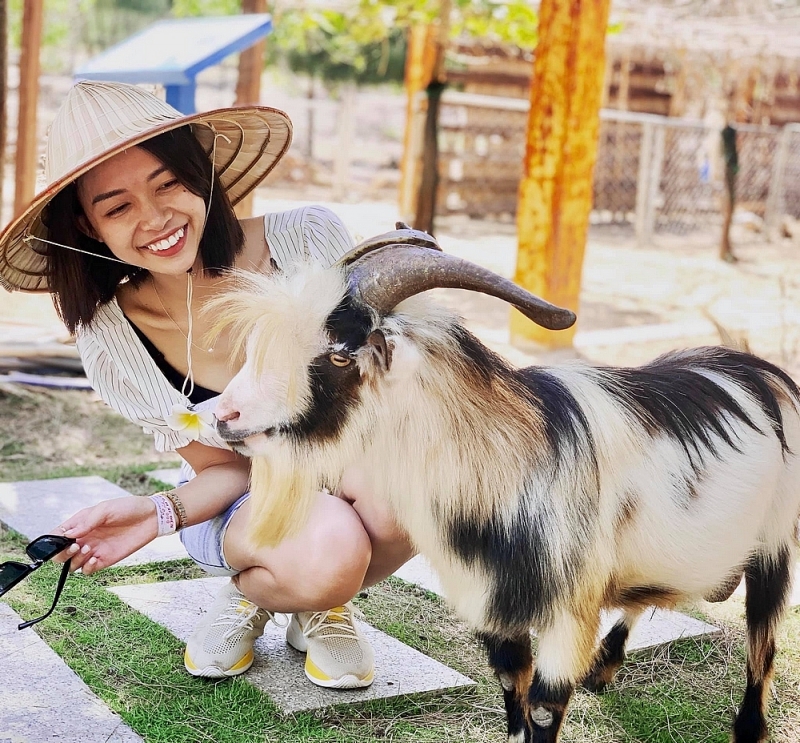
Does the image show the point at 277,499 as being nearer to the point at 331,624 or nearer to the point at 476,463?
the point at 476,463

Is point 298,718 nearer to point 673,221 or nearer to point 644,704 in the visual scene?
point 644,704

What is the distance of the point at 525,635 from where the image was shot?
2.18 meters

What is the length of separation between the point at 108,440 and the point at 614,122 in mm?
9946

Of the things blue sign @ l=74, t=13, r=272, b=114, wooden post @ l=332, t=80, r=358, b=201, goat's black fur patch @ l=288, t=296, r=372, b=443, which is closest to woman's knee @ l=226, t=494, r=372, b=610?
goat's black fur patch @ l=288, t=296, r=372, b=443

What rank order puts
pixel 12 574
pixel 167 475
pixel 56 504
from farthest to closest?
1. pixel 167 475
2. pixel 56 504
3. pixel 12 574

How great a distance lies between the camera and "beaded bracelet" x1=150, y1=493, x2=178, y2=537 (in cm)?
224

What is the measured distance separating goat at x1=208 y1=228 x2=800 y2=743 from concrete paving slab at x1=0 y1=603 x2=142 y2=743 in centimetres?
54

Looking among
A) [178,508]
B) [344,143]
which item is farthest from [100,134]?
[344,143]

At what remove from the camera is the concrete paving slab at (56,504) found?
329 centimetres

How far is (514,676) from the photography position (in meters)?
2.25

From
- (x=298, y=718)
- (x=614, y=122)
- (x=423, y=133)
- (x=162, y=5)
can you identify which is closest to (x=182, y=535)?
(x=298, y=718)

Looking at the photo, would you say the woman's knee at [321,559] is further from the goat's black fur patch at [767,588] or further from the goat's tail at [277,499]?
the goat's black fur patch at [767,588]

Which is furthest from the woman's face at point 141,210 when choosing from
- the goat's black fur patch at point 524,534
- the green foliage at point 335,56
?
the green foliage at point 335,56

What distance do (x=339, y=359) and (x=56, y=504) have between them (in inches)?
82.4
